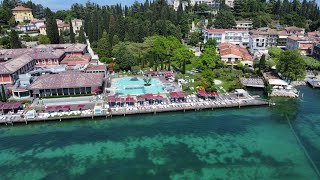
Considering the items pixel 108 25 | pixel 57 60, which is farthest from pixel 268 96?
pixel 108 25

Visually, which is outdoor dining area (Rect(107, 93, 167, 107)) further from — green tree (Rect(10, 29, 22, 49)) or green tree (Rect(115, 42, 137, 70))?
green tree (Rect(10, 29, 22, 49))

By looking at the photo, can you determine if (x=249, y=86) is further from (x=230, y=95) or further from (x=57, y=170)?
(x=57, y=170)

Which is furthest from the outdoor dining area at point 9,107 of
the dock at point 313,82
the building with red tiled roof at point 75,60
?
the dock at point 313,82

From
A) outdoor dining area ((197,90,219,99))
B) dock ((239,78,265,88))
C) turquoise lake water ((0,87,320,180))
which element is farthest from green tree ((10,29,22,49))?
dock ((239,78,265,88))

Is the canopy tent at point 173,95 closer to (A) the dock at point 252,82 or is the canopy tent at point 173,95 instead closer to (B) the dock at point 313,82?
(A) the dock at point 252,82

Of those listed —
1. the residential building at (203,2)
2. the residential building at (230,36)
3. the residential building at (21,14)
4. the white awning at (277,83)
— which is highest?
the residential building at (203,2)

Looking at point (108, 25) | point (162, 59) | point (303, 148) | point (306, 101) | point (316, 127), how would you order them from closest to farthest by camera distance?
point (303, 148), point (316, 127), point (306, 101), point (162, 59), point (108, 25)

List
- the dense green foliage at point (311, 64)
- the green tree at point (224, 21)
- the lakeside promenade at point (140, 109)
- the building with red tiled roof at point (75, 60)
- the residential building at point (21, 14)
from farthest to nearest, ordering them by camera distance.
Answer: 1. the residential building at point (21, 14)
2. the green tree at point (224, 21)
3. the building with red tiled roof at point (75, 60)
4. the dense green foliage at point (311, 64)
5. the lakeside promenade at point (140, 109)
